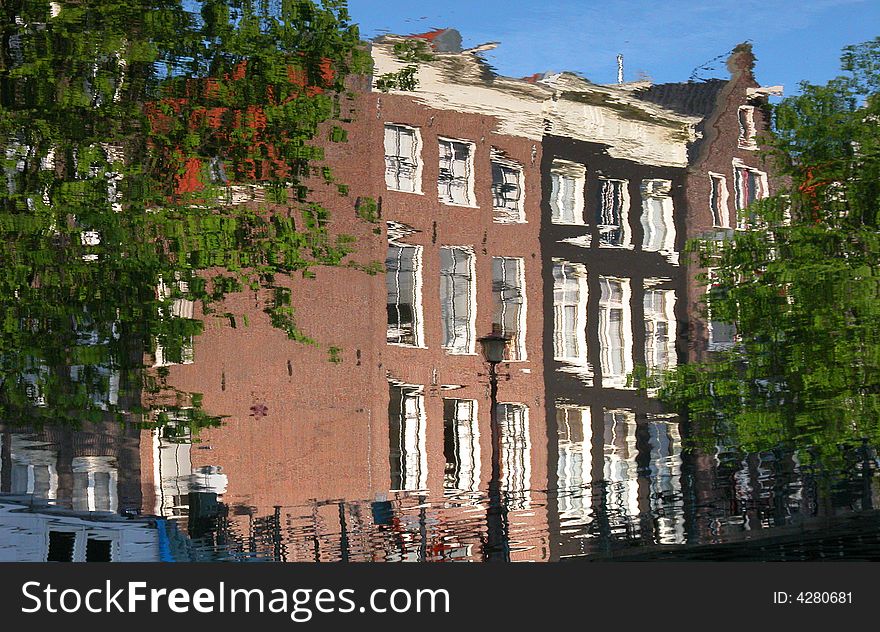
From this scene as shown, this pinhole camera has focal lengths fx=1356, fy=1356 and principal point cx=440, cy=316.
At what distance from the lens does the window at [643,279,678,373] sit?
15.9 feet

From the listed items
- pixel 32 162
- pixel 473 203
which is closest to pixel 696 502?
pixel 473 203

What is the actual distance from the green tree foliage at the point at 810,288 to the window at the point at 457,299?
86cm

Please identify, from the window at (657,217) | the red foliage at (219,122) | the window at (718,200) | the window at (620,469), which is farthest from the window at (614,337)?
the red foliage at (219,122)

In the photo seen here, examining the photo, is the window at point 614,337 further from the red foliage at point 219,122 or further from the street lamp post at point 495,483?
the red foliage at point 219,122

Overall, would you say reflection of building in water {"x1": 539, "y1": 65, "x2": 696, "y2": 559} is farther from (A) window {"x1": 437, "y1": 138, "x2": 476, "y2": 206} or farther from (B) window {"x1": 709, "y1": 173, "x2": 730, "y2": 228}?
(A) window {"x1": 437, "y1": 138, "x2": 476, "y2": 206}

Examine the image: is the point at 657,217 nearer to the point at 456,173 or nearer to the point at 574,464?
the point at 456,173

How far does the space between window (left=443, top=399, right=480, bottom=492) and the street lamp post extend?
60mm

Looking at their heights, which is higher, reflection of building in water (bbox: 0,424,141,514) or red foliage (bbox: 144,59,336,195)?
red foliage (bbox: 144,59,336,195)

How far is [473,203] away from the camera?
4805 millimetres

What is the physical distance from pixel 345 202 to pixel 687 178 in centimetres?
126

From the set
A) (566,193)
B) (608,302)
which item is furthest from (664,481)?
(566,193)

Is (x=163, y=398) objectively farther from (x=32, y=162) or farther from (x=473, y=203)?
(x=473, y=203)

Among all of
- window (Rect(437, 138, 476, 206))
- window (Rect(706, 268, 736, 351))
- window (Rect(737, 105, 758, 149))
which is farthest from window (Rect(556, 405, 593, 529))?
window (Rect(737, 105, 758, 149))

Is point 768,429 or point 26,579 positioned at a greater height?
point 768,429
